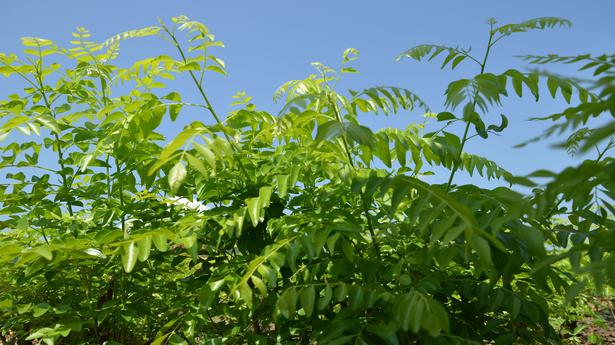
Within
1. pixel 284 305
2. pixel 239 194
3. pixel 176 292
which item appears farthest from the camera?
pixel 176 292

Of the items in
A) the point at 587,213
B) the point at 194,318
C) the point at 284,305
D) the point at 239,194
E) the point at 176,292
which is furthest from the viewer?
the point at 176,292

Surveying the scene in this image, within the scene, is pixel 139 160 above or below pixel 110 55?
below

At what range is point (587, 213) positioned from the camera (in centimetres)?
180

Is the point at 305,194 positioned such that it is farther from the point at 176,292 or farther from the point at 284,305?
the point at 176,292

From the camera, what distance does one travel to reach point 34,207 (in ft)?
7.59

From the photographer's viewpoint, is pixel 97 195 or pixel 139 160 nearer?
pixel 139 160

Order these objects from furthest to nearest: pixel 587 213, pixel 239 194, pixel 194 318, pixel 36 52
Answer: pixel 36 52, pixel 239 194, pixel 194 318, pixel 587 213

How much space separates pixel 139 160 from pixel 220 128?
0.61 meters

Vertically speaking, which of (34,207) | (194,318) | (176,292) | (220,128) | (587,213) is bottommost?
(176,292)

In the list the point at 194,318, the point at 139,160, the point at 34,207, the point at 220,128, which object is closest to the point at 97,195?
the point at 34,207

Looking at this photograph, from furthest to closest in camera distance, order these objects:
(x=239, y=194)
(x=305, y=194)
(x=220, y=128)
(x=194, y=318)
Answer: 1. (x=239, y=194)
2. (x=305, y=194)
3. (x=194, y=318)
4. (x=220, y=128)

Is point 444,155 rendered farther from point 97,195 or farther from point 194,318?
point 97,195

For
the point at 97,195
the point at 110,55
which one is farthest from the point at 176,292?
the point at 110,55

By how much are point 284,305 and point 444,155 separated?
2.71 ft
